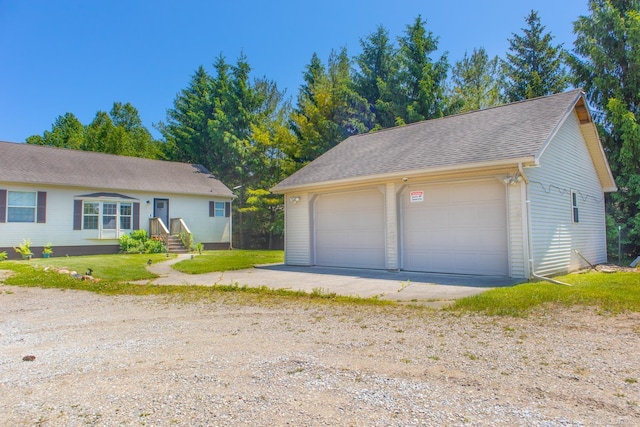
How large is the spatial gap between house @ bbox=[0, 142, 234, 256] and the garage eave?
9.20 metres

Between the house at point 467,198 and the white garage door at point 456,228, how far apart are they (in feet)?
0.08

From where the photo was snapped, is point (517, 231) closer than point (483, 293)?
No

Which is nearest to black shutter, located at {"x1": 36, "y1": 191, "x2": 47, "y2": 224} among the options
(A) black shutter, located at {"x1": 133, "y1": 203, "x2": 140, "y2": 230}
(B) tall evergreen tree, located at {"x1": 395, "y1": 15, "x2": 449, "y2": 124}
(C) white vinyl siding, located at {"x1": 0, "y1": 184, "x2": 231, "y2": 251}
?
(C) white vinyl siding, located at {"x1": 0, "y1": 184, "x2": 231, "y2": 251}

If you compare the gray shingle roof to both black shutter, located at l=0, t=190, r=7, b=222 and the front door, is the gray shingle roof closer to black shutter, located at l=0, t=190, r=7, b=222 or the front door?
the front door

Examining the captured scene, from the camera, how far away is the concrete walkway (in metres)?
7.82

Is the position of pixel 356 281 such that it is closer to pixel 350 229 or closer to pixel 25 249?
pixel 350 229

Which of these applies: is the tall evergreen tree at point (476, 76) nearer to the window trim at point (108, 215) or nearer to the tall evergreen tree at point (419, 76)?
the tall evergreen tree at point (419, 76)

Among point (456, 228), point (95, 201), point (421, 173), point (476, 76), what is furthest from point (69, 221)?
point (476, 76)

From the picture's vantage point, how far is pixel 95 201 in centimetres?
1797

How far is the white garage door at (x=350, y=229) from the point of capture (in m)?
11.9

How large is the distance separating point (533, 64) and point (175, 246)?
22343mm

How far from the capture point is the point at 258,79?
3203cm

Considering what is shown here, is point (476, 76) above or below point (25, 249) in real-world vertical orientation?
above

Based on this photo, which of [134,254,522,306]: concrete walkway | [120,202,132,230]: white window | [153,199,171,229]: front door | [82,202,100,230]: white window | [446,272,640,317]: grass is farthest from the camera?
[153,199,171,229]: front door
